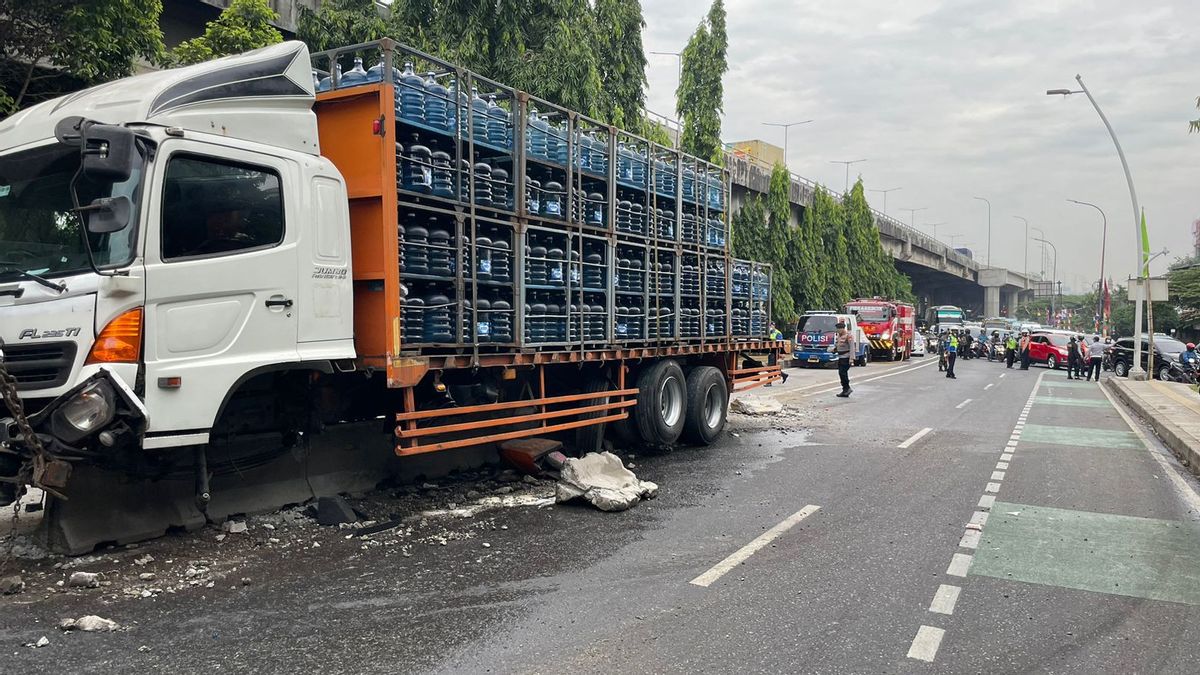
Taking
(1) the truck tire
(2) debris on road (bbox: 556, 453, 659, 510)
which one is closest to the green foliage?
(1) the truck tire

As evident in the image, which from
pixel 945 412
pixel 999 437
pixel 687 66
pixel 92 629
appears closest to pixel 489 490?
pixel 92 629

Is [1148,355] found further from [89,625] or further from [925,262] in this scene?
[925,262]

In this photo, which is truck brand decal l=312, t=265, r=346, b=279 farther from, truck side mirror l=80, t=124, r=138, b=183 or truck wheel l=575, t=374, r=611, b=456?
truck wheel l=575, t=374, r=611, b=456

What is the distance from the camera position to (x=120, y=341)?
470cm

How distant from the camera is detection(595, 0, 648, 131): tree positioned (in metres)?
20.4

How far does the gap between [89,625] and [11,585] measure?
0.95 metres

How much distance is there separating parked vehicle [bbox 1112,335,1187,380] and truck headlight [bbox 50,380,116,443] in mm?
31491

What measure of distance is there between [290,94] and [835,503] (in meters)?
5.70

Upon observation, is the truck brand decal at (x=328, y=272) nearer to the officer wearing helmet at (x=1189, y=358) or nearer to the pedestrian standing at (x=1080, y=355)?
the officer wearing helmet at (x=1189, y=358)

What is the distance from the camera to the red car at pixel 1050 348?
35.3 meters

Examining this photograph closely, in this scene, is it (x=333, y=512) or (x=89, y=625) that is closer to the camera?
(x=89, y=625)

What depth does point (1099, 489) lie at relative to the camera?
849 cm

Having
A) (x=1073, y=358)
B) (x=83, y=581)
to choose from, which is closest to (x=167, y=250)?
(x=83, y=581)

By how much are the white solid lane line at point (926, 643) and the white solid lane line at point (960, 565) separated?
1.14 m
